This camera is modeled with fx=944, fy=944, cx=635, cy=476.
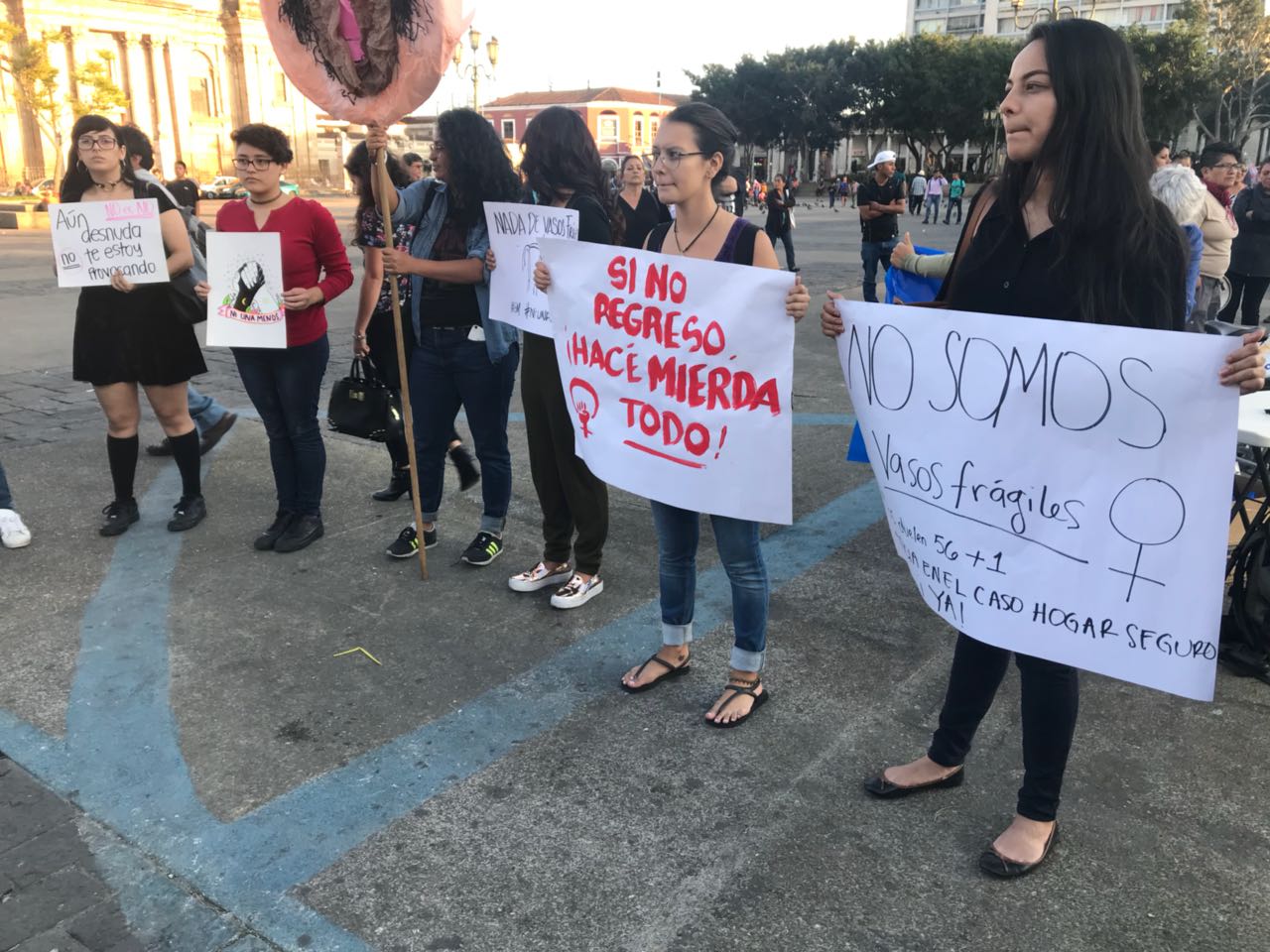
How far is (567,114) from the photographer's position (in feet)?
12.0

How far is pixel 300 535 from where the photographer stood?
4582mm

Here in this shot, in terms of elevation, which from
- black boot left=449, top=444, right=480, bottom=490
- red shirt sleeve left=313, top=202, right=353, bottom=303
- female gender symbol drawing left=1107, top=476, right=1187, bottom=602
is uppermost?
red shirt sleeve left=313, top=202, right=353, bottom=303

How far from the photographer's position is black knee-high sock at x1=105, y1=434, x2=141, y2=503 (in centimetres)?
468

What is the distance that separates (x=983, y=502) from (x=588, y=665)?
1674 millimetres

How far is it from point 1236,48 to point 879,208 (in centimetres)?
4526

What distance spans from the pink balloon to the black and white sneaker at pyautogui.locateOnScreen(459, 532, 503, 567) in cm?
183

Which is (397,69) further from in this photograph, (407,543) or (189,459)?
(189,459)

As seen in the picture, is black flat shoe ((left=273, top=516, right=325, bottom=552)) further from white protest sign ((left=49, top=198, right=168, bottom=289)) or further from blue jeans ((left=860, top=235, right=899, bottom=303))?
blue jeans ((left=860, top=235, right=899, bottom=303))

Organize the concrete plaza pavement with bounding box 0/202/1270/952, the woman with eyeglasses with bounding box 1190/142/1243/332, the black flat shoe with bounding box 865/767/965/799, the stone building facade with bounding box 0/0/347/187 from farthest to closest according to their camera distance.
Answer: the stone building facade with bounding box 0/0/347/187 < the woman with eyeglasses with bounding box 1190/142/1243/332 < the black flat shoe with bounding box 865/767/965/799 < the concrete plaza pavement with bounding box 0/202/1270/952

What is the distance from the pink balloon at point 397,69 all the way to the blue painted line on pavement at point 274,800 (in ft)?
7.26

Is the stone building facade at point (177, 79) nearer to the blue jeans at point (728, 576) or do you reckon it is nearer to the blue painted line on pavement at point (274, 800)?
the blue painted line on pavement at point (274, 800)

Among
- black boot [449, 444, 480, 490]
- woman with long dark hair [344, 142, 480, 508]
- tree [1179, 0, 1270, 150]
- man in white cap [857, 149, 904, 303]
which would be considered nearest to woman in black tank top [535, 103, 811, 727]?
woman with long dark hair [344, 142, 480, 508]

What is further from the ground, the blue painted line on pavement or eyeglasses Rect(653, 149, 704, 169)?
eyeglasses Rect(653, 149, 704, 169)

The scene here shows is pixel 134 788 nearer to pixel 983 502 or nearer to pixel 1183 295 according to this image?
pixel 983 502
